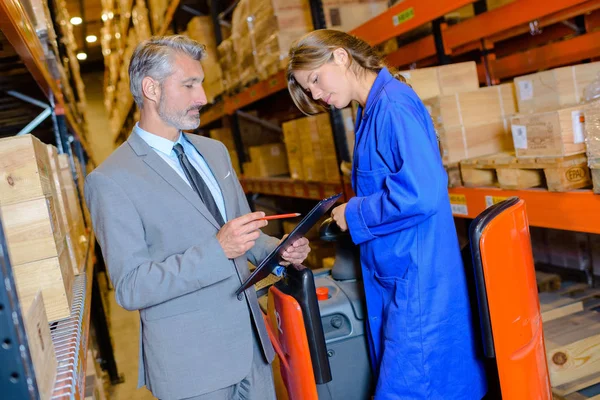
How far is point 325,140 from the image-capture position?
4.45m

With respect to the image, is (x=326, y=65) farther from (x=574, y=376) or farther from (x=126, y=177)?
(x=574, y=376)

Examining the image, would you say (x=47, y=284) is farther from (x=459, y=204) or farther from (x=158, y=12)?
(x=158, y=12)

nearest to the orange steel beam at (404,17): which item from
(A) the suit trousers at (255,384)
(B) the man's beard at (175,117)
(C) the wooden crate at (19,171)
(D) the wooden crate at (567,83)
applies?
(D) the wooden crate at (567,83)

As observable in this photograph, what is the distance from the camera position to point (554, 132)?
2463 mm

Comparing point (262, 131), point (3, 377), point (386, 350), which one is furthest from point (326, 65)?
point (262, 131)

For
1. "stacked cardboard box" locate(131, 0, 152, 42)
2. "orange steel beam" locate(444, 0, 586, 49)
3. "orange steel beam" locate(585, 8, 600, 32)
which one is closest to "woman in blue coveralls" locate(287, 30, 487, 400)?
"orange steel beam" locate(444, 0, 586, 49)

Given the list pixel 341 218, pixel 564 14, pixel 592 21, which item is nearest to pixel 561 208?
pixel 341 218

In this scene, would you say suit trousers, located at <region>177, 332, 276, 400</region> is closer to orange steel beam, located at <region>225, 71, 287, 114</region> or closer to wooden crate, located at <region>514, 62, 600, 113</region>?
wooden crate, located at <region>514, 62, 600, 113</region>

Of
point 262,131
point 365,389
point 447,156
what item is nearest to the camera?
point 365,389

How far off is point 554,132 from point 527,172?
0.30 m

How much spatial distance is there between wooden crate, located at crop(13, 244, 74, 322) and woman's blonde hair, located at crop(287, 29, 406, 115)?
1.12 metres

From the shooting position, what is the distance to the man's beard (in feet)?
6.36

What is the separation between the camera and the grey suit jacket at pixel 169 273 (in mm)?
1730

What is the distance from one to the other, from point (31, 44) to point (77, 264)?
1.02m
